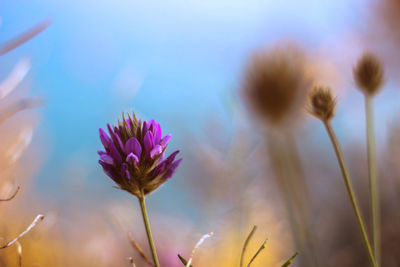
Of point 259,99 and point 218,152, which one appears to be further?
point 218,152

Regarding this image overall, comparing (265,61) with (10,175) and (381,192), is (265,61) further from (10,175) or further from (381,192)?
(381,192)

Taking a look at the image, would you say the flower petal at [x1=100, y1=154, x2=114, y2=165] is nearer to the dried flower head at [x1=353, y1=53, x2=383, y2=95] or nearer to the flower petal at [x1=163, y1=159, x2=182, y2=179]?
the flower petal at [x1=163, y1=159, x2=182, y2=179]

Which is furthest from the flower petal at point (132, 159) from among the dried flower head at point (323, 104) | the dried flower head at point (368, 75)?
the dried flower head at point (368, 75)

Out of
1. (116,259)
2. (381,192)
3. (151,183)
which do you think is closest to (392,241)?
(381,192)

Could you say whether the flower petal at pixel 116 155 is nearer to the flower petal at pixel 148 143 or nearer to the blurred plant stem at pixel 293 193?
the flower petal at pixel 148 143

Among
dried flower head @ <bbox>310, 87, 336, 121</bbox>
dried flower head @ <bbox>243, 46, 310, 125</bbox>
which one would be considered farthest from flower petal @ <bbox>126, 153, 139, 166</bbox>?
dried flower head @ <bbox>243, 46, 310, 125</bbox>

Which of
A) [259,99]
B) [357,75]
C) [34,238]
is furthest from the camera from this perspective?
[259,99]
